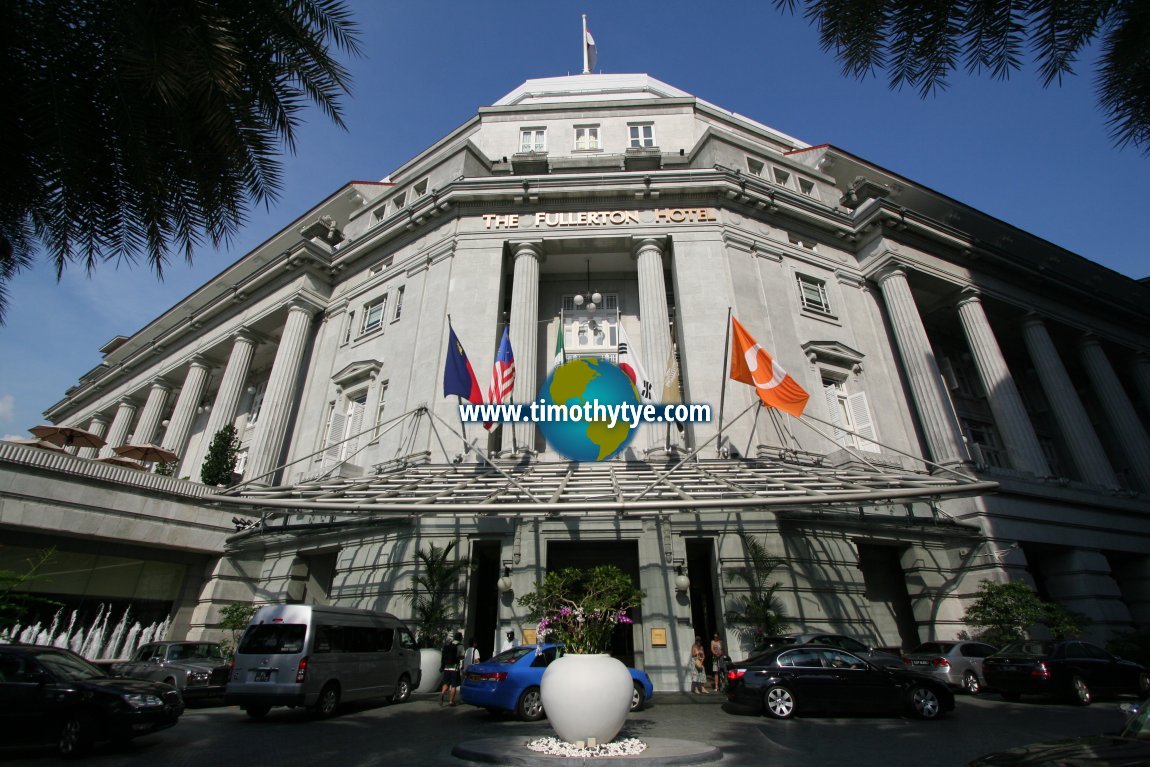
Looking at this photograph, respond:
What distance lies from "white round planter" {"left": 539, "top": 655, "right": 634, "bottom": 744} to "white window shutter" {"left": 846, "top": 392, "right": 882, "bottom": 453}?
18174 mm

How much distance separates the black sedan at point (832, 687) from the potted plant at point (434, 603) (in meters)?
8.94

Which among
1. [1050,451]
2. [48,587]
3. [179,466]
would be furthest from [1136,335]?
[179,466]

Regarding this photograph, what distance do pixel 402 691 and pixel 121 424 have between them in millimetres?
38150

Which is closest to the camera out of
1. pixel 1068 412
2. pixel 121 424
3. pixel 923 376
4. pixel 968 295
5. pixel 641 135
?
pixel 923 376

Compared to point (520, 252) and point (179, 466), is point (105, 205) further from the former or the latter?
point (179, 466)

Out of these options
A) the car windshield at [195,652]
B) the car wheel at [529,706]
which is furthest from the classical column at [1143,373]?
the car windshield at [195,652]

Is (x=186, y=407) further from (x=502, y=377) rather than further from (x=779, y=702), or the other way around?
(x=779, y=702)

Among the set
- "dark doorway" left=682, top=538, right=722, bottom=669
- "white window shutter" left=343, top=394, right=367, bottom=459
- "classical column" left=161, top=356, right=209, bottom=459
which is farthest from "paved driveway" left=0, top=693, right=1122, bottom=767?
"classical column" left=161, top=356, right=209, bottom=459

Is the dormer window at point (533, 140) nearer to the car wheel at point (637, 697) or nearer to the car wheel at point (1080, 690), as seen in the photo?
the car wheel at point (637, 697)

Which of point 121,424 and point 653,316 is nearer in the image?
point 653,316

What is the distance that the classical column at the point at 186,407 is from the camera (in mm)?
29959

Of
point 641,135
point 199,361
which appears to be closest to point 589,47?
point 641,135

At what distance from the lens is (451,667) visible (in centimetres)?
1384

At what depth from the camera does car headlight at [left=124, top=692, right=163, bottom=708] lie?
8.52 m
